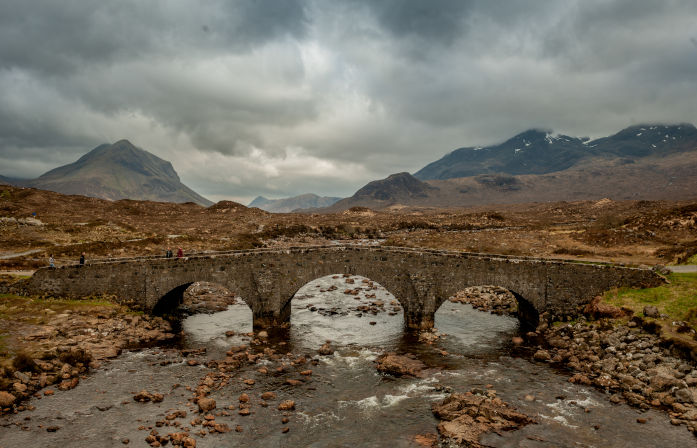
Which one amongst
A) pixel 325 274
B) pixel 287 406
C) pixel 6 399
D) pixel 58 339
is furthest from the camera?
pixel 325 274

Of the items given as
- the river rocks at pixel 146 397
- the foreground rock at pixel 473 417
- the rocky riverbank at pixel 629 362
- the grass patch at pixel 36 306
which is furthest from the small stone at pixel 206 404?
the rocky riverbank at pixel 629 362

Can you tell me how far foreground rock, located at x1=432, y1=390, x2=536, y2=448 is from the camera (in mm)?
17625

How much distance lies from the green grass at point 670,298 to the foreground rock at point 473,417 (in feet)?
41.8

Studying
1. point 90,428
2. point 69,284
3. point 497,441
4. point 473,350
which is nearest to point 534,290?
point 473,350

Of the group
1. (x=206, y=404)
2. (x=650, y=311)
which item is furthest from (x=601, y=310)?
(x=206, y=404)

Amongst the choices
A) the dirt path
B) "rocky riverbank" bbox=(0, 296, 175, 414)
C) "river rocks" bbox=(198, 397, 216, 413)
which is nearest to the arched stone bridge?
"rocky riverbank" bbox=(0, 296, 175, 414)

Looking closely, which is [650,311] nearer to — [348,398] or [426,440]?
[426,440]

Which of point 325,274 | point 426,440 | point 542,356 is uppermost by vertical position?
point 325,274

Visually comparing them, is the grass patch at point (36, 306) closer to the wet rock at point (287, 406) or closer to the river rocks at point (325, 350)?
the river rocks at point (325, 350)

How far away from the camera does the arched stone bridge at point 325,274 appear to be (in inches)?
1173

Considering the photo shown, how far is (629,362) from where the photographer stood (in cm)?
2222

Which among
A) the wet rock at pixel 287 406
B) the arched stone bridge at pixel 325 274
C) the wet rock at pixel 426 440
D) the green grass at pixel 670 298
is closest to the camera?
the wet rock at pixel 426 440

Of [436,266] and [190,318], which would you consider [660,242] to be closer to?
[436,266]

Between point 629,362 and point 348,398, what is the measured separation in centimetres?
1608
